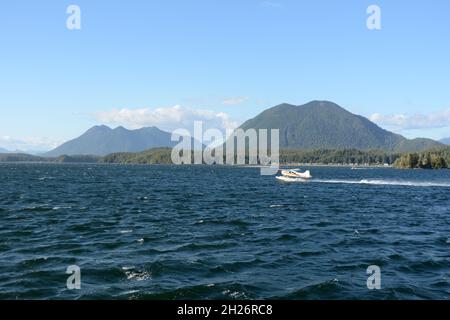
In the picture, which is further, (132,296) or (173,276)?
(173,276)

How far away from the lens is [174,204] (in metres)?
67.6

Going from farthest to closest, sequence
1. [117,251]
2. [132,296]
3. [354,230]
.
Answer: [354,230] < [117,251] < [132,296]

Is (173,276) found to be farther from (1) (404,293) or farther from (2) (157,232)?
(2) (157,232)

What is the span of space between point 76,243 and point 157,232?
25.2ft

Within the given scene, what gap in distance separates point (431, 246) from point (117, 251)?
24391 mm

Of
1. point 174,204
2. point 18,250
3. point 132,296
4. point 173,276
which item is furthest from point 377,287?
point 174,204

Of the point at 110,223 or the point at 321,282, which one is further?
the point at 110,223

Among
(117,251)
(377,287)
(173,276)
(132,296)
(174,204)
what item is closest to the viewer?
(132,296)
